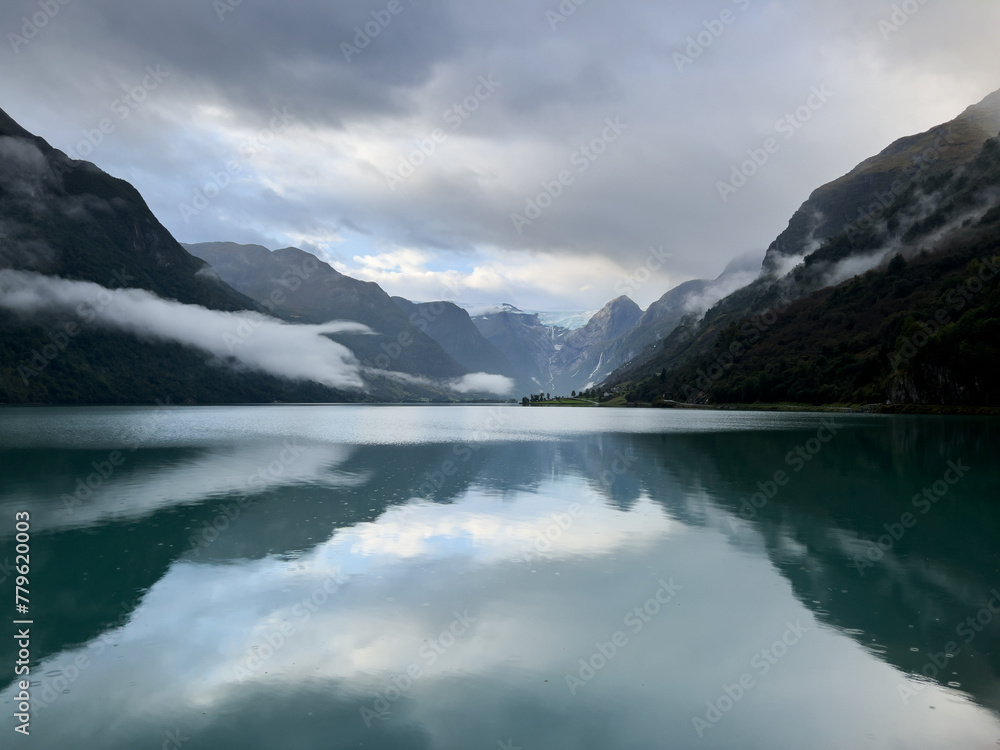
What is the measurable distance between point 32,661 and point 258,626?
17.0ft

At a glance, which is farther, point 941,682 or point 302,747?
point 941,682

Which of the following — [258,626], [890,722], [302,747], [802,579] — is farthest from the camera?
[802,579]

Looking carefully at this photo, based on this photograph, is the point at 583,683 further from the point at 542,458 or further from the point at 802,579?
the point at 542,458

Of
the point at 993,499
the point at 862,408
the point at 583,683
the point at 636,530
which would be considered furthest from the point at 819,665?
the point at 862,408

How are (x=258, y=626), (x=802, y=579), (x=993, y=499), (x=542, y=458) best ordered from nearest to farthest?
(x=258, y=626)
(x=802, y=579)
(x=993, y=499)
(x=542, y=458)

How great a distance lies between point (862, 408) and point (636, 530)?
169 m

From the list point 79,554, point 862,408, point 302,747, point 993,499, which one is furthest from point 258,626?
point 862,408

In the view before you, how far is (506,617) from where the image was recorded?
17078 mm

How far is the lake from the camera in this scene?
37.7ft

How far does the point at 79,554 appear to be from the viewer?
23.4m

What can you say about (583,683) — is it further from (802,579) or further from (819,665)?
(802,579)

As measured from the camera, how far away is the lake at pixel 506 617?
11484 mm

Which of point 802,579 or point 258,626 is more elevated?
point 258,626

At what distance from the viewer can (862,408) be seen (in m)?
165
